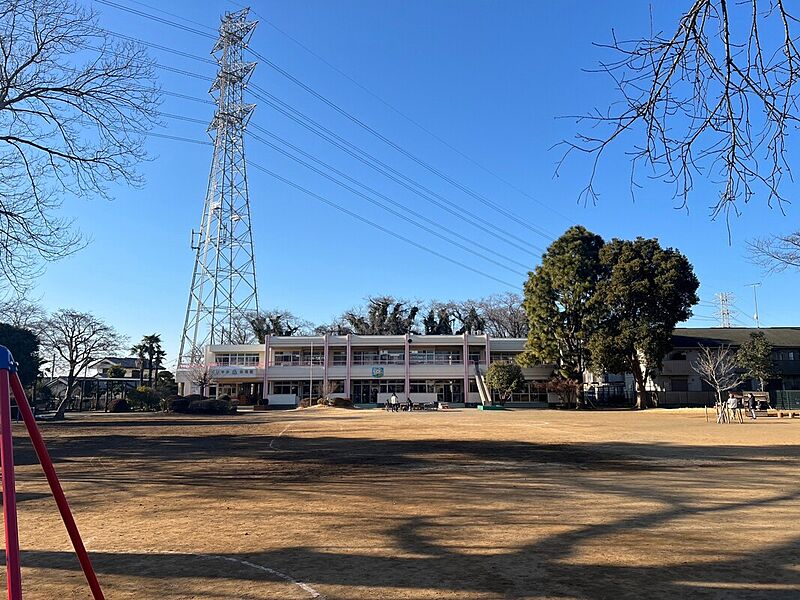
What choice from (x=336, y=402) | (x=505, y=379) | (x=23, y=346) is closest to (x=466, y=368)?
(x=505, y=379)

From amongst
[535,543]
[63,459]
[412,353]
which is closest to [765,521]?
[535,543]

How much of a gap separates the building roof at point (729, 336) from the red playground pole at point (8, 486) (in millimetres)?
55810

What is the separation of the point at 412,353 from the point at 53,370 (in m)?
34.3

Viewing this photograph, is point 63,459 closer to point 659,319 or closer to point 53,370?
point 53,370

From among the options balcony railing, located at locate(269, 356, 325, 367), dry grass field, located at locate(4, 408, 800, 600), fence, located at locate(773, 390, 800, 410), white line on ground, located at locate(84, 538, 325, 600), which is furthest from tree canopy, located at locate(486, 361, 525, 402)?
white line on ground, located at locate(84, 538, 325, 600)

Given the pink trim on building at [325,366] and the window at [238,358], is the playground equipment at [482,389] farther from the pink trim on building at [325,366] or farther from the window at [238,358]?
the window at [238,358]

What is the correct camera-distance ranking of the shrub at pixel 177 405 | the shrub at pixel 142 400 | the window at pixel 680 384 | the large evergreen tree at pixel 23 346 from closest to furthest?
the large evergreen tree at pixel 23 346 < the shrub at pixel 177 405 < the shrub at pixel 142 400 < the window at pixel 680 384

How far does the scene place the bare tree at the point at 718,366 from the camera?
1548 inches

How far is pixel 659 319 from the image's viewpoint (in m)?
45.5

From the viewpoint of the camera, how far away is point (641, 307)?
46.4 metres

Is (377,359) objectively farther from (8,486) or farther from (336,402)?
(8,486)

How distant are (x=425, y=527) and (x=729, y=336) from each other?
189 ft

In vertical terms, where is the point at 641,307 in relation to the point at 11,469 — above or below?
above

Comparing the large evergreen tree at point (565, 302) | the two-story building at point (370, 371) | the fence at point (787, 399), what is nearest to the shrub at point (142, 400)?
the two-story building at point (370, 371)
